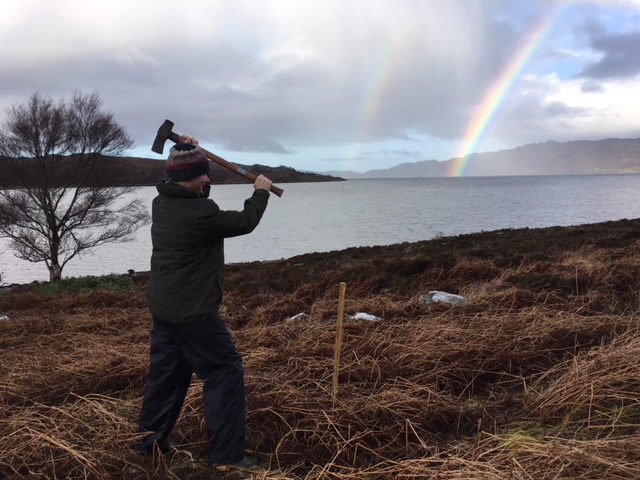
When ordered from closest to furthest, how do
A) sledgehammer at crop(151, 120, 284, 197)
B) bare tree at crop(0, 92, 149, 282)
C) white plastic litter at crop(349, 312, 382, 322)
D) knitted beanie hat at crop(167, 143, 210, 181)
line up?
knitted beanie hat at crop(167, 143, 210, 181) < sledgehammer at crop(151, 120, 284, 197) < white plastic litter at crop(349, 312, 382, 322) < bare tree at crop(0, 92, 149, 282)

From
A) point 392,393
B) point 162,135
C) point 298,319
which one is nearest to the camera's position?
point 392,393

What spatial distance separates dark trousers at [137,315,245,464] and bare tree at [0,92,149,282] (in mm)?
21140

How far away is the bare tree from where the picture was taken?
21.9 meters

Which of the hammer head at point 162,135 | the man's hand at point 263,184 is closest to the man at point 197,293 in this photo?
the man's hand at point 263,184

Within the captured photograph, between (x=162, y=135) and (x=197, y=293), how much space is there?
1946 millimetres

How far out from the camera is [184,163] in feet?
10.4

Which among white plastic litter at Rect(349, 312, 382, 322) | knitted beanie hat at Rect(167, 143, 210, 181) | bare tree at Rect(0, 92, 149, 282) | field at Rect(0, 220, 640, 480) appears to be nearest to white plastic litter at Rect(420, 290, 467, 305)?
field at Rect(0, 220, 640, 480)

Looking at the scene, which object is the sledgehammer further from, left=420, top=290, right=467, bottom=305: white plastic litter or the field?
left=420, top=290, right=467, bottom=305: white plastic litter

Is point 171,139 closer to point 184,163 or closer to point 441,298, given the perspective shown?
point 184,163

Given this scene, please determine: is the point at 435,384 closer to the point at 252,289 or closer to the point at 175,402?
the point at 175,402

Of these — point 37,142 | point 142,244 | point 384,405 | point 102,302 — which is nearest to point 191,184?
point 384,405

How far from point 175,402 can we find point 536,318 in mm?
4336

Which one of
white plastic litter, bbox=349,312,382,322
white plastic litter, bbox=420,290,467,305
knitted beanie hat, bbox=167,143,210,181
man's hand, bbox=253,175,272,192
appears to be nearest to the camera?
knitted beanie hat, bbox=167,143,210,181

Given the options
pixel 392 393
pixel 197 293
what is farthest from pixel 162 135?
pixel 392 393
